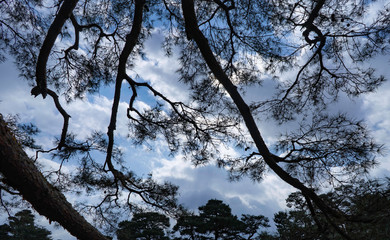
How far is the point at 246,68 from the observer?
266cm

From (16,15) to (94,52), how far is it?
789 mm

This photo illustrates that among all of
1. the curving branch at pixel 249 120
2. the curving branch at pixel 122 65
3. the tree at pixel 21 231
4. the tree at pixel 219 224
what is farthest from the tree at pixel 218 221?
the curving branch at pixel 249 120

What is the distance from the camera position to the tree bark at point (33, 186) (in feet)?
3.95

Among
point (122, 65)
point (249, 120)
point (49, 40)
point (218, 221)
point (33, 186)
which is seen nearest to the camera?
point (33, 186)

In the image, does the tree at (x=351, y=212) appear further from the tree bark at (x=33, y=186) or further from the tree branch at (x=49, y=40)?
the tree branch at (x=49, y=40)

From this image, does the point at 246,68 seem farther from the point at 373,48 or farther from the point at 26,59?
the point at 26,59

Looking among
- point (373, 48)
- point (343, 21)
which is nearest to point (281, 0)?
point (343, 21)

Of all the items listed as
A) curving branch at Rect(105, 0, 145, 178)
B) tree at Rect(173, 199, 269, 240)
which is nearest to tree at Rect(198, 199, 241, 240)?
tree at Rect(173, 199, 269, 240)

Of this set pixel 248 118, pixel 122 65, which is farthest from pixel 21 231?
pixel 248 118

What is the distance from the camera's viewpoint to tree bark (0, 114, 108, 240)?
1203 mm

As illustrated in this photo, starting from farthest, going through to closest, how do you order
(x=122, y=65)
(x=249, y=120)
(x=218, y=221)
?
(x=218, y=221), (x=122, y=65), (x=249, y=120)

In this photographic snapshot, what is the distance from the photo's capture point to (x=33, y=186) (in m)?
1.30

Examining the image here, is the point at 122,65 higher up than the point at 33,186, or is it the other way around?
the point at 122,65

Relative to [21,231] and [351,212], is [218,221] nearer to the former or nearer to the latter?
[21,231]
